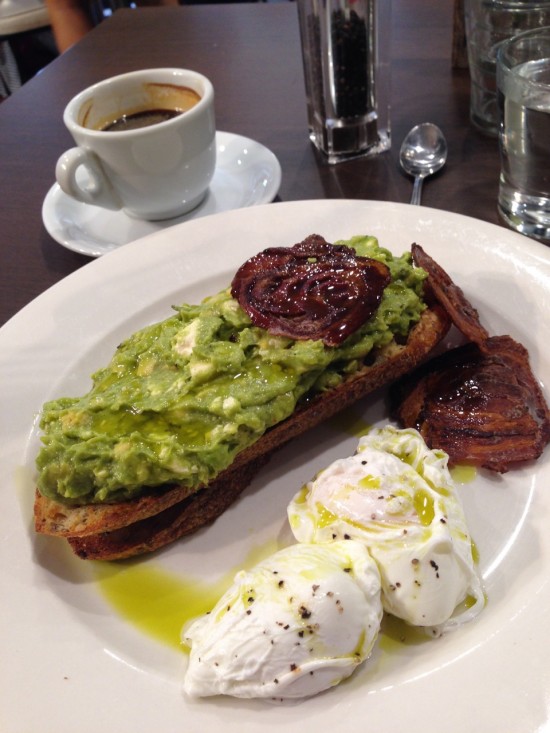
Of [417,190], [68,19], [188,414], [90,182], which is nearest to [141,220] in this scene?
[90,182]

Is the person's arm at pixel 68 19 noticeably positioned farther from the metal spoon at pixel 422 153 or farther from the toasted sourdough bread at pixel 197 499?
the toasted sourdough bread at pixel 197 499

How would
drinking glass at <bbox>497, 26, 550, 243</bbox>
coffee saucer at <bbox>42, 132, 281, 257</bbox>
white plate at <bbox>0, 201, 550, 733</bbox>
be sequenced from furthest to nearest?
coffee saucer at <bbox>42, 132, 281, 257</bbox> < drinking glass at <bbox>497, 26, 550, 243</bbox> < white plate at <bbox>0, 201, 550, 733</bbox>

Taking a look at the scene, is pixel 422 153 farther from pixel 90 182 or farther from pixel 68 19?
pixel 68 19

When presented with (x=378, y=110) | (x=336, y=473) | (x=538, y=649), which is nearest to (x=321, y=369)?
(x=336, y=473)

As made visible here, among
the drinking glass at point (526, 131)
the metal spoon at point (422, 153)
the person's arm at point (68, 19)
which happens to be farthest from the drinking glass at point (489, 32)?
the person's arm at point (68, 19)

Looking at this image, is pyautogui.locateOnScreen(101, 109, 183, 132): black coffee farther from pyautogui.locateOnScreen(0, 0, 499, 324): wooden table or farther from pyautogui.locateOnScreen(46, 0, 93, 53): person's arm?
pyautogui.locateOnScreen(46, 0, 93, 53): person's arm

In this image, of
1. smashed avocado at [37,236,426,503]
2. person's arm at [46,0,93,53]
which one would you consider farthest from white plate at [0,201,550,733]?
person's arm at [46,0,93,53]

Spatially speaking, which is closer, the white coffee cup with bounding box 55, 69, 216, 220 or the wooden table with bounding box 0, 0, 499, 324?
the white coffee cup with bounding box 55, 69, 216, 220
